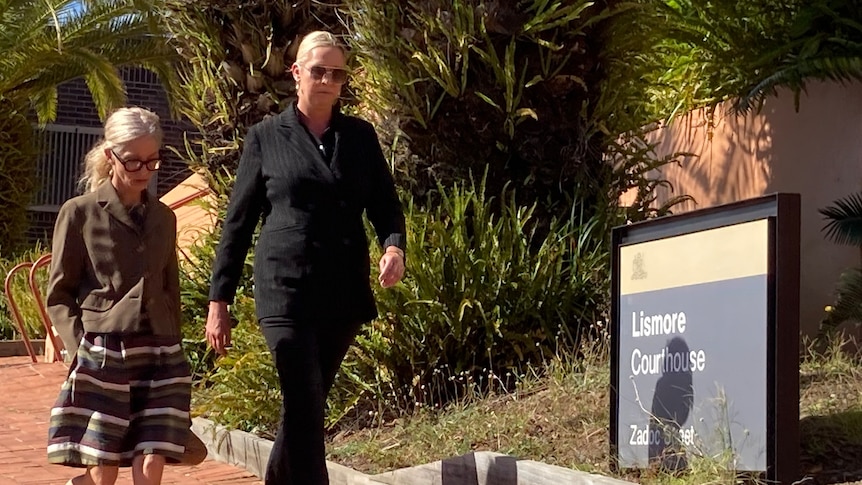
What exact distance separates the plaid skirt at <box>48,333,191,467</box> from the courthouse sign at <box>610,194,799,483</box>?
1.84 m

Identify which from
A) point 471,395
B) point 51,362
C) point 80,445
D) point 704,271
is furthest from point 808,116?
point 51,362

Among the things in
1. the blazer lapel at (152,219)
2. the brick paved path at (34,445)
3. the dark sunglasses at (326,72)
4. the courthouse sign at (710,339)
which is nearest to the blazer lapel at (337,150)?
the dark sunglasses at (326,72)

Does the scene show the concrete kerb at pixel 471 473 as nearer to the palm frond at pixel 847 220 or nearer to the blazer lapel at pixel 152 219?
the blazer lapel at pixel 152 219

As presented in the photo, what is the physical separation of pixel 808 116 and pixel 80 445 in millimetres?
5727

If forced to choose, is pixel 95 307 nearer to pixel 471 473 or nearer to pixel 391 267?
pixel 391 267

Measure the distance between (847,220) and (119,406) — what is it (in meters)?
4.33

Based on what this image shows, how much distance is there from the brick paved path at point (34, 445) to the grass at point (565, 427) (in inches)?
27.7

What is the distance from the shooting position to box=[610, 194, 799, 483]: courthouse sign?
4.57 meters

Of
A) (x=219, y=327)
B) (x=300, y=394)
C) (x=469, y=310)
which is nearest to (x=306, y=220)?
(x=219, y=327)

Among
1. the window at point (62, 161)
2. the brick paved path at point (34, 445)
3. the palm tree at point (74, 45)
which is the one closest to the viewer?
the brick paved path at point (34, 445)

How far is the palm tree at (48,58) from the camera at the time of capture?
1752cm

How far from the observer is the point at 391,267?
471 cm

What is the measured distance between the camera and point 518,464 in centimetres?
536

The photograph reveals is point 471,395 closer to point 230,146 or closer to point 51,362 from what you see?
point 230,146
